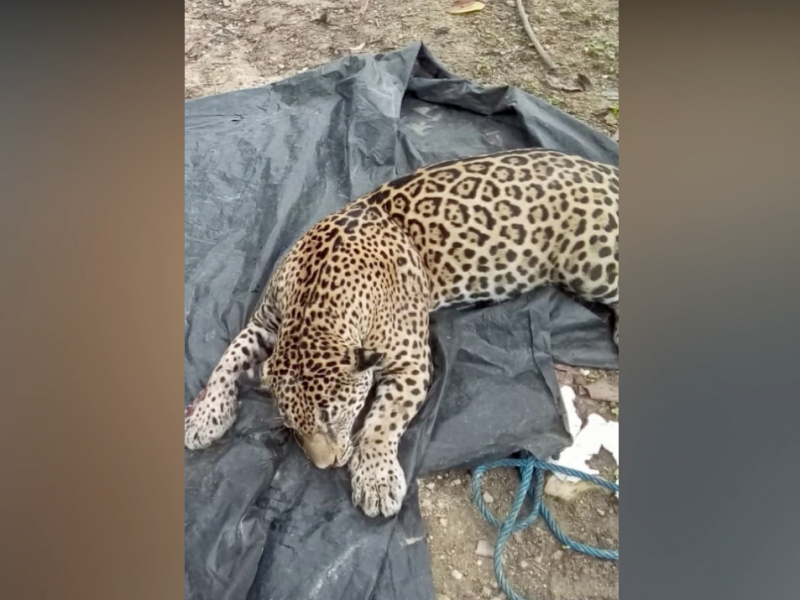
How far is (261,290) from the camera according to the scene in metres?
1.60

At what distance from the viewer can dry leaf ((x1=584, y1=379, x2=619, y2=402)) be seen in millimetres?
1486

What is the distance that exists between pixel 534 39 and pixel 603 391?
779mm

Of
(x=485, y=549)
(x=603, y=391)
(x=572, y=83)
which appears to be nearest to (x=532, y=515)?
(x=485, y=549)

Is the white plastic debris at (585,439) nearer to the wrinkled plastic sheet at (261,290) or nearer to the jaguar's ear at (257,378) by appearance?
the wrinkled plastic sheet at (261,290)

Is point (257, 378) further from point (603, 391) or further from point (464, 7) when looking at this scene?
point (464, 7)

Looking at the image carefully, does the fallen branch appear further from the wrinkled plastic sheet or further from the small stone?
the small stone

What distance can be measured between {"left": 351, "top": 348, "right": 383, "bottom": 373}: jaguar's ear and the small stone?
435 millimetres

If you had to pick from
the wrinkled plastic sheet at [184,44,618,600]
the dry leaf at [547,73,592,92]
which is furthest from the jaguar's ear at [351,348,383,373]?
the dry leaf at [547,73,592,92]

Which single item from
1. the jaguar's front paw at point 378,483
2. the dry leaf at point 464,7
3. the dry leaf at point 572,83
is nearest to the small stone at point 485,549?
the jaguar's front paw at point 378,483

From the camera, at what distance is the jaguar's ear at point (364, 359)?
1471mm

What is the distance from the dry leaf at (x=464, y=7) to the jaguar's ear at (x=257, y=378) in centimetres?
88
